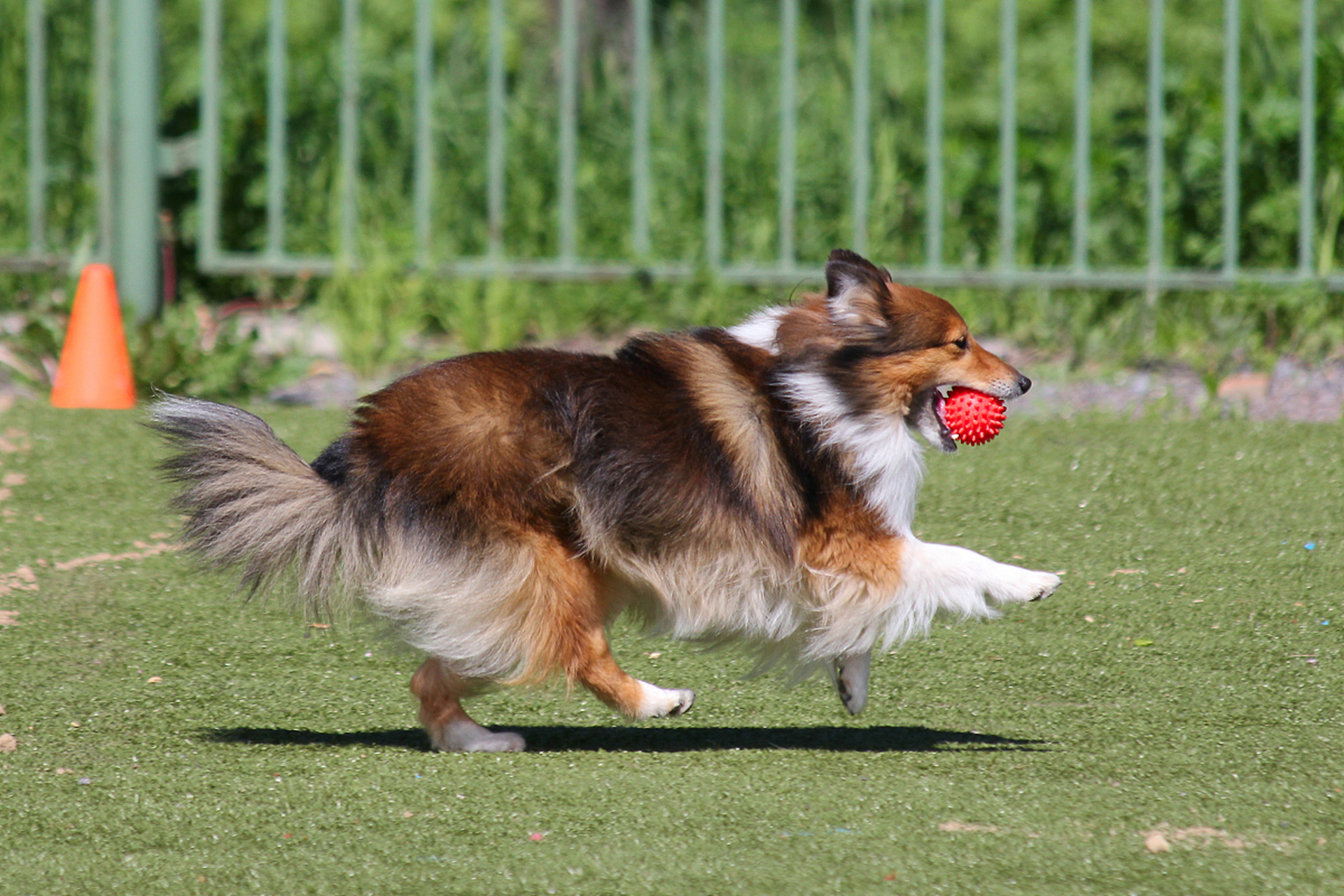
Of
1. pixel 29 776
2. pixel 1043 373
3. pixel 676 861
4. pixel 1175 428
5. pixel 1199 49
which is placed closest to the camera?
pixel 676 861

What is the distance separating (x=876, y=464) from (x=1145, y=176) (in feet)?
18.4

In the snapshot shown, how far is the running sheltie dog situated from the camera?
10.9ft

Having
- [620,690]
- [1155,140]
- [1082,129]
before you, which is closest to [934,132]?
[1082,129]

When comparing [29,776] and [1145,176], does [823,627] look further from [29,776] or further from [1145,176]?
[1145,176]

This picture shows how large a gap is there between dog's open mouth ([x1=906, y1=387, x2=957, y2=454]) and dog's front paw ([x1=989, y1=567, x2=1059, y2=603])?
331 mm

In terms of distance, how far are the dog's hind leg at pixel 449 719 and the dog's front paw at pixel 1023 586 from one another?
106 cm

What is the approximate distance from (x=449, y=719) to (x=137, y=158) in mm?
4461

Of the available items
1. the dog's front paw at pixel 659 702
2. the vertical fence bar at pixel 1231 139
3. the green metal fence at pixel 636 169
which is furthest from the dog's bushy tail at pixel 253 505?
the vertical fence bar at pixel 1231 139

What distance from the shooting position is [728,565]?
346 centimetres

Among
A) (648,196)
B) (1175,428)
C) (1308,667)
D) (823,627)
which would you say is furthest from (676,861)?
(648,196)

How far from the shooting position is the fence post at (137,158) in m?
7.05

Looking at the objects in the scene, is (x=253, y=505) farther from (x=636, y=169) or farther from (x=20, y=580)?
(x=636, y=169)

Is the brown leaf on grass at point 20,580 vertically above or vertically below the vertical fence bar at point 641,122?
below

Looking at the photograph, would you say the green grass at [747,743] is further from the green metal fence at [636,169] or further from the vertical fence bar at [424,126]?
the vertical fence bar at [424,126]
